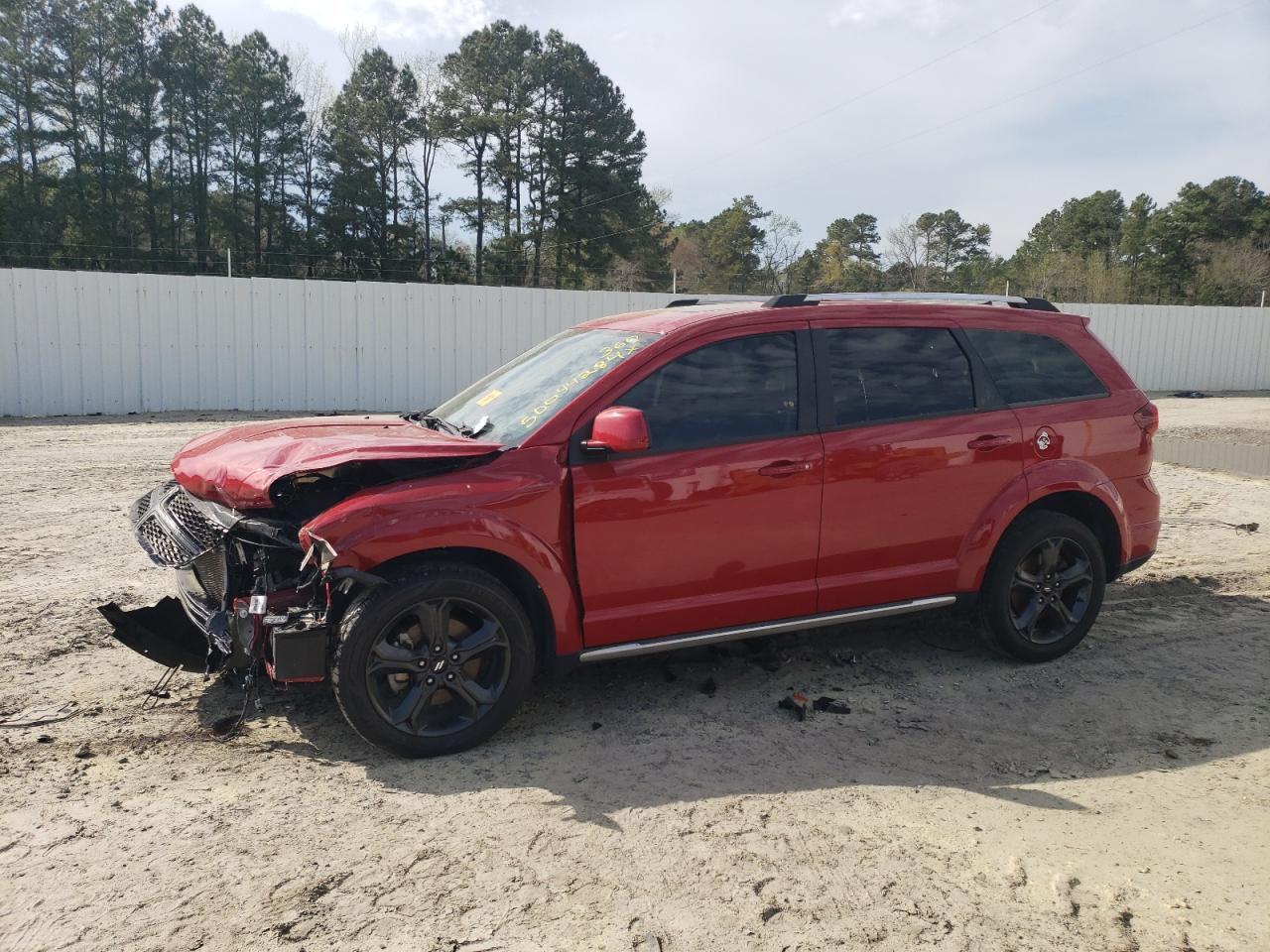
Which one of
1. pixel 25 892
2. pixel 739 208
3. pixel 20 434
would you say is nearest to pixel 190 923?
pixel 25 892

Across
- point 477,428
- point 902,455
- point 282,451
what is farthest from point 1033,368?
point 282,451

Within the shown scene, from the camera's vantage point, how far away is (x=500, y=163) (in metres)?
43.8

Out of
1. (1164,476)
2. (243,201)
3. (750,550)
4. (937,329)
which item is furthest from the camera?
(243,201)

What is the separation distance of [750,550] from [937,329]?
164 cm

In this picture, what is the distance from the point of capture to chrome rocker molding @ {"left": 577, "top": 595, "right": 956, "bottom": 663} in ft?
13.5

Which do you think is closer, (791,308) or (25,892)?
(25,892)

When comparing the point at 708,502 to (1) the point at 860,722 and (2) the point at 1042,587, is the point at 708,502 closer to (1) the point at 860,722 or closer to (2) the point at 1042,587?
(1) the point at 860,722

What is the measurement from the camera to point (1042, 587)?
4.98 metres

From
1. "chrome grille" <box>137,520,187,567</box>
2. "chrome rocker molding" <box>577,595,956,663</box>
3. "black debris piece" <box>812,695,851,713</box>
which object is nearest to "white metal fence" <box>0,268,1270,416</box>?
"chrome grille" <box>137,520,187,567</box>

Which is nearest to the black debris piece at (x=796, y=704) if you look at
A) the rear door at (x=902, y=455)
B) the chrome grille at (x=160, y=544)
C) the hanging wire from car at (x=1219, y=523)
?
the rear door at (x=902, y=455)

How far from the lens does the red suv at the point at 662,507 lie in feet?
12.4

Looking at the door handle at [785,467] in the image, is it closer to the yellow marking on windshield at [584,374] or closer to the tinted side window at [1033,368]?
the yellow marking on windshield at [584,374]

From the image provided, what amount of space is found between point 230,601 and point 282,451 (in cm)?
67

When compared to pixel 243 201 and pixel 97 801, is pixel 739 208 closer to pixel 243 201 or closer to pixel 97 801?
pixel 243 201
